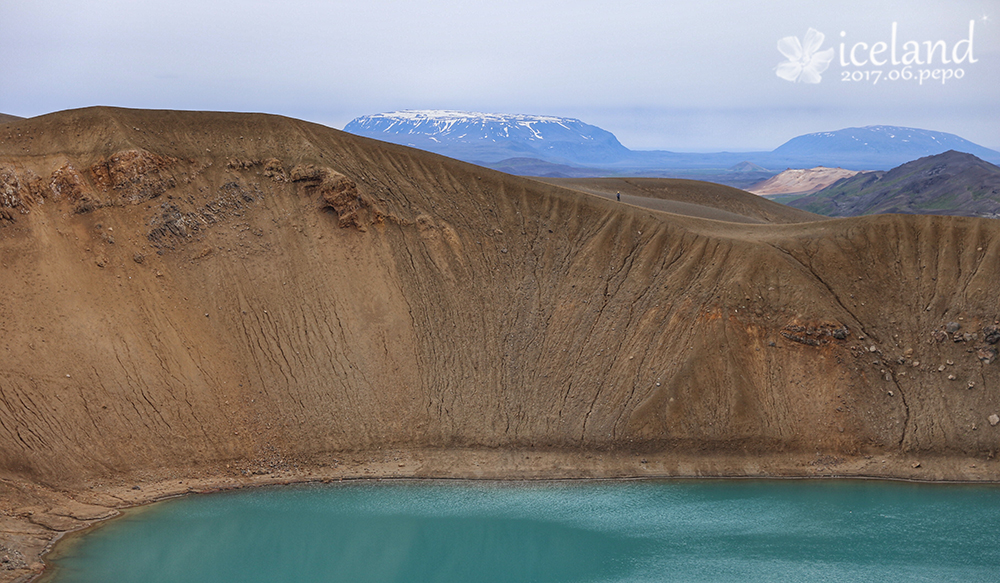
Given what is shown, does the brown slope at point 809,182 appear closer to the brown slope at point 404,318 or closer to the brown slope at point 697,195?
the brown slope at point 697,195

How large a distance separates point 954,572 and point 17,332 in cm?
4098

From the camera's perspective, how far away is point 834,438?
33.6 m

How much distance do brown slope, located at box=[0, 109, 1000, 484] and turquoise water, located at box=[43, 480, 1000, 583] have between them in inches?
104

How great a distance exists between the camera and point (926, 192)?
115 metres

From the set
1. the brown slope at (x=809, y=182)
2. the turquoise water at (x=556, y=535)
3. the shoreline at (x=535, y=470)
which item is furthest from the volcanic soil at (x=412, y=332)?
the brown slope at (x=809, y=182)

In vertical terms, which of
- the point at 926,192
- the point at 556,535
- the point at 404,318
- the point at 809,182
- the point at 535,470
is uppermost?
the point at 809,182

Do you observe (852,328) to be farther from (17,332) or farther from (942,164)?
(942,164)

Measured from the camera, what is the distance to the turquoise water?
26.6 metres

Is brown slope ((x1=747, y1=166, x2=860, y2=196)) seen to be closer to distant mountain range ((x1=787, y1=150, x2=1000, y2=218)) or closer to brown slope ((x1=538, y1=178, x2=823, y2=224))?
Answer: distant mountain range ((x1=787, y1=150, x2=1000, y2=218))

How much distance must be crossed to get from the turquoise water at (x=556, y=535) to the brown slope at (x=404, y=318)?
8.64 feet

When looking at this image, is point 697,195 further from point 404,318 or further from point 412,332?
point 412,332

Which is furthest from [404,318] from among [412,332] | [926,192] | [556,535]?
[926,192]

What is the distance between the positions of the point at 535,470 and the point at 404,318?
11.3 m

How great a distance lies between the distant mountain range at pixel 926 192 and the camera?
102688 millimetres
